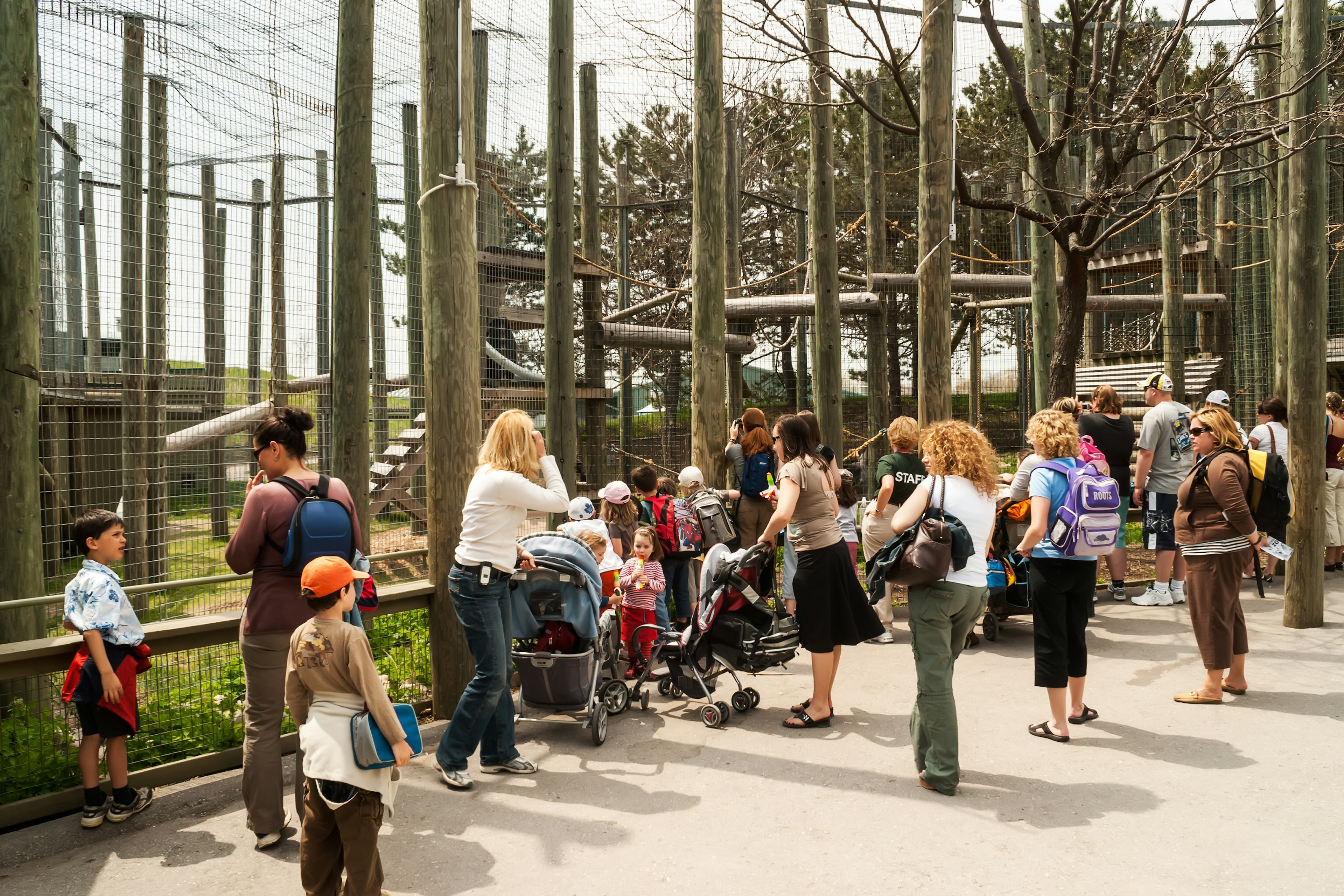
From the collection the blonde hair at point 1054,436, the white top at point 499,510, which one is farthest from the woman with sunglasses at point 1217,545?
the white top at point 499,510

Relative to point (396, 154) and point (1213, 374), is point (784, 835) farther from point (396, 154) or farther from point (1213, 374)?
point (1213, 374)

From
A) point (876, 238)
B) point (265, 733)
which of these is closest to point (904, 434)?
point (265, 733)

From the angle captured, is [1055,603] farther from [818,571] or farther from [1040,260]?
[1040,260]

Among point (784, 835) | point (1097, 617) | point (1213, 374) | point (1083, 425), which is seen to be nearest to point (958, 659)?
point (1097, 617)

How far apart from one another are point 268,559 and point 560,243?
439 cm

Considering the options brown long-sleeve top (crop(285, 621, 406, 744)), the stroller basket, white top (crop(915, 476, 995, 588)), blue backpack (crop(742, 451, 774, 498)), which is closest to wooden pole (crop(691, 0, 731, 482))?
blue backpack (crop(742, 451, 774, 498))

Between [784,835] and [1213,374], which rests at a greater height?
[1213,374]

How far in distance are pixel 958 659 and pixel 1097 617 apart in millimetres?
2043

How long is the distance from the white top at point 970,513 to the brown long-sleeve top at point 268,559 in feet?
9.60

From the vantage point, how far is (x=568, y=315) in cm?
801

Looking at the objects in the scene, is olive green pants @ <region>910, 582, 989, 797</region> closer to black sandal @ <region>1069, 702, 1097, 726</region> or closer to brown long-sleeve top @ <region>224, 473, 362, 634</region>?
black sandal @ <region>1069, 702, 1097, 726</region>

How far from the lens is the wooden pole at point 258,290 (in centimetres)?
611

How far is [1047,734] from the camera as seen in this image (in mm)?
5523

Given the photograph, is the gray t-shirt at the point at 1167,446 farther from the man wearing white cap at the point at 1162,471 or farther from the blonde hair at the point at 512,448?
the blonde hair at the point at 512,448
